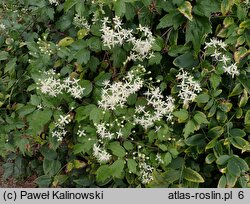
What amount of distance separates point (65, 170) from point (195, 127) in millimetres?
895

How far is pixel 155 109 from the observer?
92.6 inches

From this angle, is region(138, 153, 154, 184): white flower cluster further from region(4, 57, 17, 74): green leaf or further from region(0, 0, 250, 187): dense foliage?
region(4, 57, 17, 74): green leaf

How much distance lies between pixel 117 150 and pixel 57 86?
18.0 inches

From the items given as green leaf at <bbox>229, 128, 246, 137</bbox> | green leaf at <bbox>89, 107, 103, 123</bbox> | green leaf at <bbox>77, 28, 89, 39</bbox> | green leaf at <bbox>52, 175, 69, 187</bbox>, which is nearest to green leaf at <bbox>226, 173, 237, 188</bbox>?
green leaf at <bbox>229, 128, 246, 137</bbox>

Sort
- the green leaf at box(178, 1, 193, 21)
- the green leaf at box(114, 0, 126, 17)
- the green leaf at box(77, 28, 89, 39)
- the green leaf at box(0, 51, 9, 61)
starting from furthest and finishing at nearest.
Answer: the green leaf at box(0, 51, 9, 61) → the green leaf at box(77, 28, 89, 39) → the green leaf at box(178, 1, 193, 21) → the green leaf at box(114, 0, 126, 17)

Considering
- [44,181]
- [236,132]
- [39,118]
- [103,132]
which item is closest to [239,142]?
[236,132]

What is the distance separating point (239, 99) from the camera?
2.44 meters

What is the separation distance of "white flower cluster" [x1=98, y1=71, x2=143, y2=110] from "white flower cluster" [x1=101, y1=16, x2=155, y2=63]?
0.40 ft

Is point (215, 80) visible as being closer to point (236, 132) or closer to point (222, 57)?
point (222, 57)

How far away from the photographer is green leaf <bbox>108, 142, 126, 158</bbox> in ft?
7.55

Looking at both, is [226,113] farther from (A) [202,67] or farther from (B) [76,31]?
(B) [76,31]

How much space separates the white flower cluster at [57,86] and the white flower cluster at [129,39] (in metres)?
0.27

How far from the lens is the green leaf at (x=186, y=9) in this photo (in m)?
2.19
